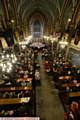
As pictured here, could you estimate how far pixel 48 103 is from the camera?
42.6 ft

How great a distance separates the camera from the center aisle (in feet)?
36.8

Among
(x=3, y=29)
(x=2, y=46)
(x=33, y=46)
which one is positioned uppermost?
(x=3, y=29)

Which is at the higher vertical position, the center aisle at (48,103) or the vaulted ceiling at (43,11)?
the vaulted ceiling at (43,11)

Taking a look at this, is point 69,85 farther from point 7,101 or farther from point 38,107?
point 7,101

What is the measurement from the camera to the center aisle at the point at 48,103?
11227mm

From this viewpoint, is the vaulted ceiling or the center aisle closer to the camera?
the center aisle

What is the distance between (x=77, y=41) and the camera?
18.5m

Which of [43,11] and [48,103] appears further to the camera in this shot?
[43,11]

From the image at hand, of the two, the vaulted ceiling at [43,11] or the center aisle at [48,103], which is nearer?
the center aisle at [48,103]

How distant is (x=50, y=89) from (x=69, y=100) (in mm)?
4192

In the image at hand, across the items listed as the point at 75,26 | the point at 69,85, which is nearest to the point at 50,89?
the point at 69,85

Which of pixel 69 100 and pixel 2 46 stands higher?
pixel 2 46

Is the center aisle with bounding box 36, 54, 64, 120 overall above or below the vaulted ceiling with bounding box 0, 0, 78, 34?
below

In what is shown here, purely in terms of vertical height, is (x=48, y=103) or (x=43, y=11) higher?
(x=43, y=11)
